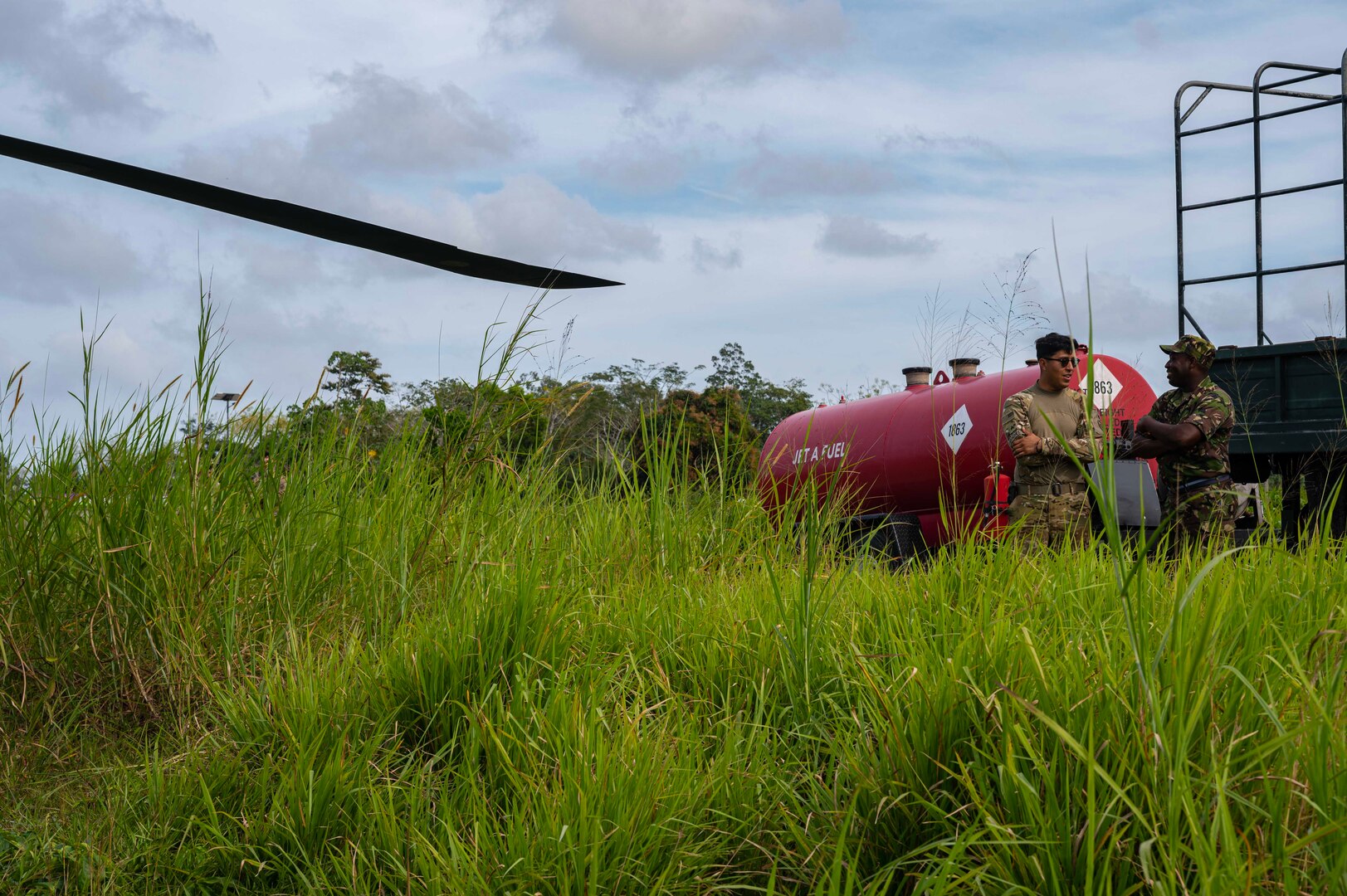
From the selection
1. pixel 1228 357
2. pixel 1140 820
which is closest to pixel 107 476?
pixel 1140 820

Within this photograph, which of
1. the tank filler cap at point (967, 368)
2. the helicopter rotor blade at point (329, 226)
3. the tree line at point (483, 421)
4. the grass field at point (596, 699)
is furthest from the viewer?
the tank filler cap at point (967, 368)

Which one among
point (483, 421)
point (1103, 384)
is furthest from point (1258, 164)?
point (483, 421)

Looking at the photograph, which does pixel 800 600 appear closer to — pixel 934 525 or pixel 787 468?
pixel 934 525

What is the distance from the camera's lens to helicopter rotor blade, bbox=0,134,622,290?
1329 mm

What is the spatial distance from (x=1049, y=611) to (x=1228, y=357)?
776 cm

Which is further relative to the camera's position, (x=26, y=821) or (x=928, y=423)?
(x=928, y=423)

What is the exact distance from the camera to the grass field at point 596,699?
6.85ft

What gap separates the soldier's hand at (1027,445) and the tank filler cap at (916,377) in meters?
4.11

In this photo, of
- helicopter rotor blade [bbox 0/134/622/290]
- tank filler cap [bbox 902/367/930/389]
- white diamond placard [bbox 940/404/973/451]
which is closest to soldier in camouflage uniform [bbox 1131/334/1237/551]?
white diamond placard [bbox 940/404/973/451]

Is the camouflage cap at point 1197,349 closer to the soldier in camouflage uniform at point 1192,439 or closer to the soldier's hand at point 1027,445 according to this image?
the soldier in camouflage uniform at point 1192,439

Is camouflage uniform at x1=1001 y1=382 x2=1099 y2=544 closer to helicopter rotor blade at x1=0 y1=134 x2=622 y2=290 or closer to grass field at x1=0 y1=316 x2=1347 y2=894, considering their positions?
grass field at x1=0 y1=316 x2=1347 y2=894

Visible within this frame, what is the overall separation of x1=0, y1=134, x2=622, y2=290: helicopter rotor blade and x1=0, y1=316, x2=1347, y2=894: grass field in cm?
131

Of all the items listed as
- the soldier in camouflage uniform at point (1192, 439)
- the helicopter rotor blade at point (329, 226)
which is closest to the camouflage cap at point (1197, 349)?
the soldier in camouflage uniform at point (1192, 439)

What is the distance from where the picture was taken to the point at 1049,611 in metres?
3.26
